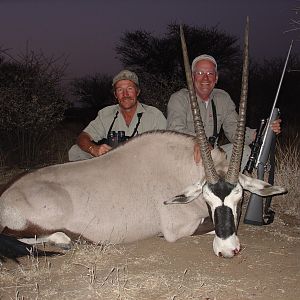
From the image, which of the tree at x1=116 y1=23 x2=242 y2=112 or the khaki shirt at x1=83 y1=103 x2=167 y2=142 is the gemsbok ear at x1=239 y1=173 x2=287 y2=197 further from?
the tree at x1=116 y1=23 x2=242 y2=112

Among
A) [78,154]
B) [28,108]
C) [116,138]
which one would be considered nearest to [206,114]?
[116,138]

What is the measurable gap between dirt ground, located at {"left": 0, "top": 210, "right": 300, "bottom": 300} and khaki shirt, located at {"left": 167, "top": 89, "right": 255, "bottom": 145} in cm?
116

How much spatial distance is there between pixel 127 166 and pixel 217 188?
31.4 inches

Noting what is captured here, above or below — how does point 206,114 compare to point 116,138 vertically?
above

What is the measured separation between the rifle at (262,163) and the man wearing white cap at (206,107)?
224 millimetres

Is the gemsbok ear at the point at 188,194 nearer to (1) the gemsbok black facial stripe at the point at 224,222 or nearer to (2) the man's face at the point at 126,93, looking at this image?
(1) the gemsbok black facial stripe at the point at 224,222

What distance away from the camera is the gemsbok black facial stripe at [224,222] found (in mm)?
2996

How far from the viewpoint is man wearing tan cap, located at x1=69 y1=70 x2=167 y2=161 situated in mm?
4512

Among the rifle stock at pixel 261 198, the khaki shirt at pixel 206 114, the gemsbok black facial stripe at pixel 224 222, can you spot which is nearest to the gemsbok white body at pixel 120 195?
the gemsbok black facial stripe at pixel 224 222

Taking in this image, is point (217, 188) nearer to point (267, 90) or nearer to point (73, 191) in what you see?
point (73, 191)

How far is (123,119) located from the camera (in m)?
4.68

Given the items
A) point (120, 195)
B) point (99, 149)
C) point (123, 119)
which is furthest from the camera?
point (123, 119)

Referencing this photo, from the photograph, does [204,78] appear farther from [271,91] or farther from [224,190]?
[271,91]

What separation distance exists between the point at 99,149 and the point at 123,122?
2.10 feet
